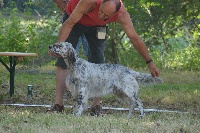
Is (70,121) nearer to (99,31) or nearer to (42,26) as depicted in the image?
(99,31)

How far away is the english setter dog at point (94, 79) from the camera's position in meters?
6.39

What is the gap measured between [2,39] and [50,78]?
213cm

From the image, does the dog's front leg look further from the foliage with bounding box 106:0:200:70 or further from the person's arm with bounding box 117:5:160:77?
the foliage with bounding box 106:0:200:70

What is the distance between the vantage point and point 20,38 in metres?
12.7

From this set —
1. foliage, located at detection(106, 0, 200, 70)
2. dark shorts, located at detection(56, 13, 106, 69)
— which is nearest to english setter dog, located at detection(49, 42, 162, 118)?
dark shorts, located at detection(56, 13, 106, 69)

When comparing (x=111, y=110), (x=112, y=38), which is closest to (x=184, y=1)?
(x=112, y=38)

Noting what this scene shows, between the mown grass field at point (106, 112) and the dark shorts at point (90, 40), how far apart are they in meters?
0.70

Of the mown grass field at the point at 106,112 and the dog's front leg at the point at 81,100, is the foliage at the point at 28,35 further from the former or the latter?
the dog's front leg at the point at 81,100

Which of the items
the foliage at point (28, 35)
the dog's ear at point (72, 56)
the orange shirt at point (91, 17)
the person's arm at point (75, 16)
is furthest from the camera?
the foliage at point (28, 35)

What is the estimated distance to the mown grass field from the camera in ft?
A: 16.6

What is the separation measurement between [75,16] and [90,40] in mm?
770

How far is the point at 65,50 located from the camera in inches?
249

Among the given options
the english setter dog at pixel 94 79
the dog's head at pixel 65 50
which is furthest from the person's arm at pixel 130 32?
the dog's head at pixel 65 50

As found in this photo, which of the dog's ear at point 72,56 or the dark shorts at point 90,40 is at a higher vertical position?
the dark shorts at point 90,40
